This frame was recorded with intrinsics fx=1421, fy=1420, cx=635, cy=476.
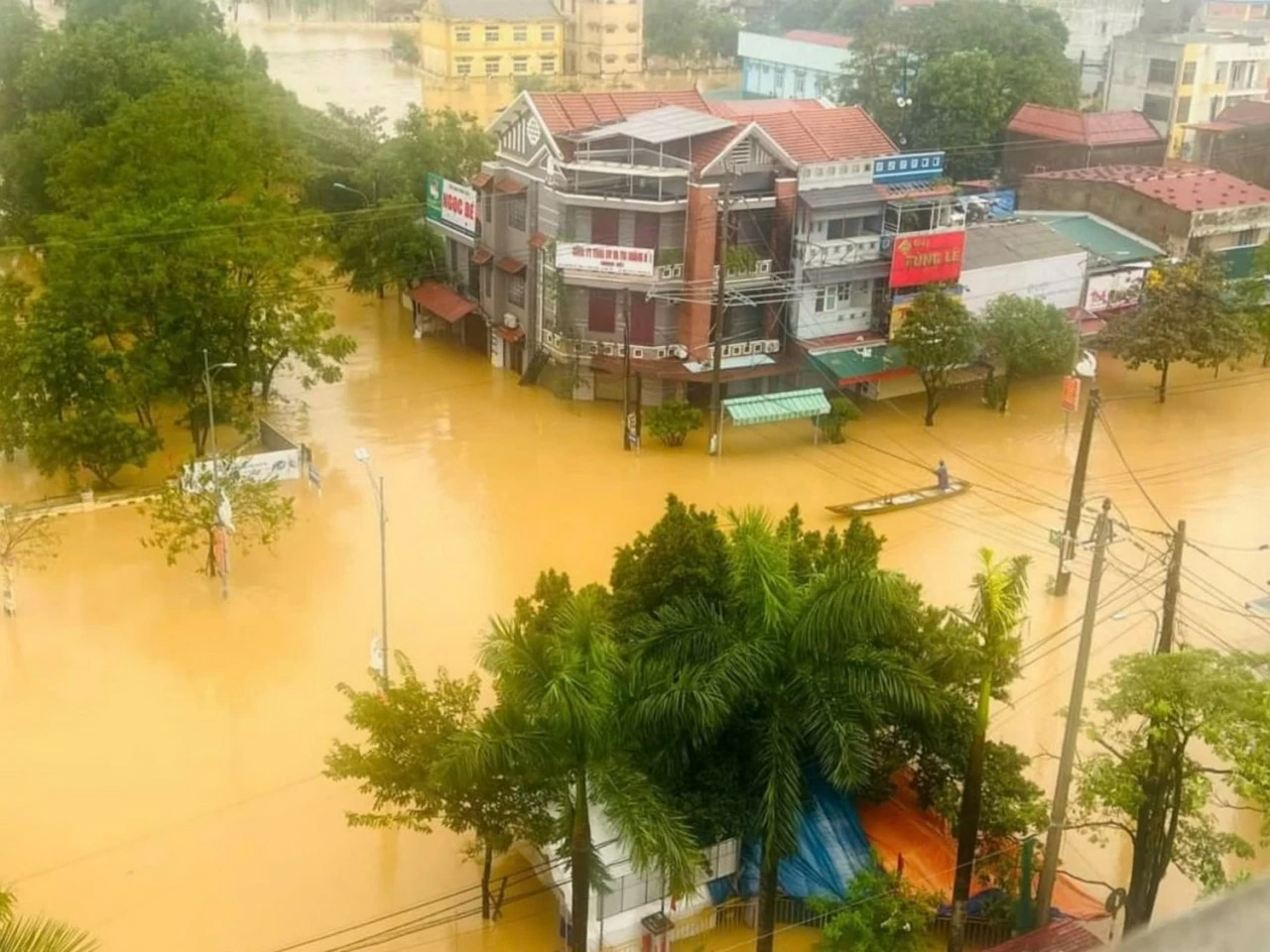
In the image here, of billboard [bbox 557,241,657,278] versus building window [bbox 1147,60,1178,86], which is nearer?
billboard [bbox 557,241,657,278]

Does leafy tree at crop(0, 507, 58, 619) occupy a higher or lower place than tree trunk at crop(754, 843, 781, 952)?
lower

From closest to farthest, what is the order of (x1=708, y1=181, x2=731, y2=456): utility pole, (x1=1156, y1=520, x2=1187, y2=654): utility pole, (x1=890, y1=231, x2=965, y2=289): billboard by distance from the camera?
(x1=1156, y1=520, x2=1187, y2=654): utility pole < (x1=708, y1=181, x2=731, y2=456): utility pole < (x1=890, y1=231, x2=965, y2=289): billboard

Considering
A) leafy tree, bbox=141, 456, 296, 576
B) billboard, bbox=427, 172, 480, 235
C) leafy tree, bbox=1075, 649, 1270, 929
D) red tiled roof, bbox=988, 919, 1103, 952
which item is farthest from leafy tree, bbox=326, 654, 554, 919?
billboard, bbox=427, 172, 480, 235

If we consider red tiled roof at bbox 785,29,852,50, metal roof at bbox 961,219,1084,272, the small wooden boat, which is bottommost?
the small wooden boat

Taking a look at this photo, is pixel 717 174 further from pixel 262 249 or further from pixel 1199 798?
pixel 1199 798

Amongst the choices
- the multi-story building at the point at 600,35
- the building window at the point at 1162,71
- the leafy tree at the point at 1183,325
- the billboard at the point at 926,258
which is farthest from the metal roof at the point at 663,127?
the multi-story building at the point at 600,35

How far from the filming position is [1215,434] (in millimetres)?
21719

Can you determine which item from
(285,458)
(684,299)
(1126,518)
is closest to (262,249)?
(285,458)

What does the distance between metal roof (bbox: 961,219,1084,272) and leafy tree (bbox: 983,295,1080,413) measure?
84 cm

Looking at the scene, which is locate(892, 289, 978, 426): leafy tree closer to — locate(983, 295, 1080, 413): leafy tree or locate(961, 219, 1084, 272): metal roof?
locate(983, 295, 1080, 413): leafy tree

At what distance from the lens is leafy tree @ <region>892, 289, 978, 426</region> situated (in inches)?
838

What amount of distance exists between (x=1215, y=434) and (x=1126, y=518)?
443 cm

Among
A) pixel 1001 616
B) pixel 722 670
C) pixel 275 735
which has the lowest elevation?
pixel 275 735

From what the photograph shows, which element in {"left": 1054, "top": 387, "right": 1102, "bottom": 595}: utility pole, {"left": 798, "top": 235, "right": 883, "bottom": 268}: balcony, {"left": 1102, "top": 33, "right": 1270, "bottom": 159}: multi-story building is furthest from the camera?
{"left": 1102, "top": 33, "right": 1270, "bottom": 159}: multi-story building
